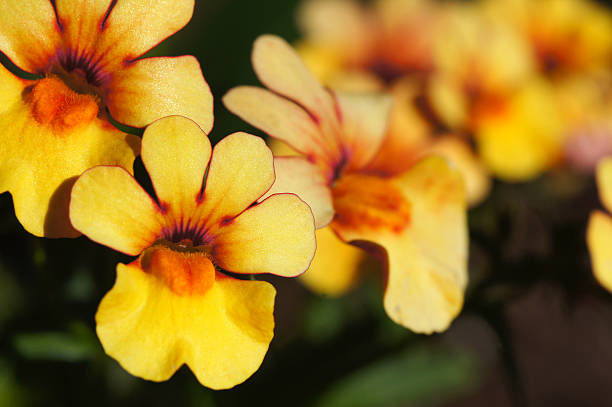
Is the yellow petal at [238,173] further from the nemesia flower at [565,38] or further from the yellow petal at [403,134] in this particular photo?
the nemesia flower at [565,38]

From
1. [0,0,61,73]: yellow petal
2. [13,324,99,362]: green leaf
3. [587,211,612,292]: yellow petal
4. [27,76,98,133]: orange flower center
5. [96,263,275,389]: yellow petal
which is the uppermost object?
[0,0,61,73]: yellow petal

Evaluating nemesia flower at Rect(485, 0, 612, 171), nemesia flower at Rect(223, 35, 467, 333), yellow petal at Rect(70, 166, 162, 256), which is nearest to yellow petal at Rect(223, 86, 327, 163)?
nemesia flower at Rect(223, 35, 467, 333)

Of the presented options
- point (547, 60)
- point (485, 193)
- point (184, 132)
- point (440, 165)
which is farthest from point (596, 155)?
point (184, 132)

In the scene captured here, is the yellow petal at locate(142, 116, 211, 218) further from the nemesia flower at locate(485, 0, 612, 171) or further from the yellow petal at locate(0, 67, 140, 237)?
the nemesia flower at locate(485, 0, 612, 171)

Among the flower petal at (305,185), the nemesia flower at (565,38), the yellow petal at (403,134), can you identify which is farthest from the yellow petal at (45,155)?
the nemesia flower at (565,38)

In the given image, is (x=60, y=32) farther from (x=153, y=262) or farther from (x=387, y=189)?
(x=387, y=189)

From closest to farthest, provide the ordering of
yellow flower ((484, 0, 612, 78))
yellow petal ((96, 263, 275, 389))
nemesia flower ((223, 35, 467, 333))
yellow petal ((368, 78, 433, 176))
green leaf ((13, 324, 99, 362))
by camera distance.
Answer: yellow petal ((96, 263, 275, 389)) < nemesia flower ((223, 35, 467, 333)) < green leaf ((13, 324, 99, 362)) < yellow petal ((368, 78, 433, 176)) < yellow flower ((484, 0, 612, 78))
